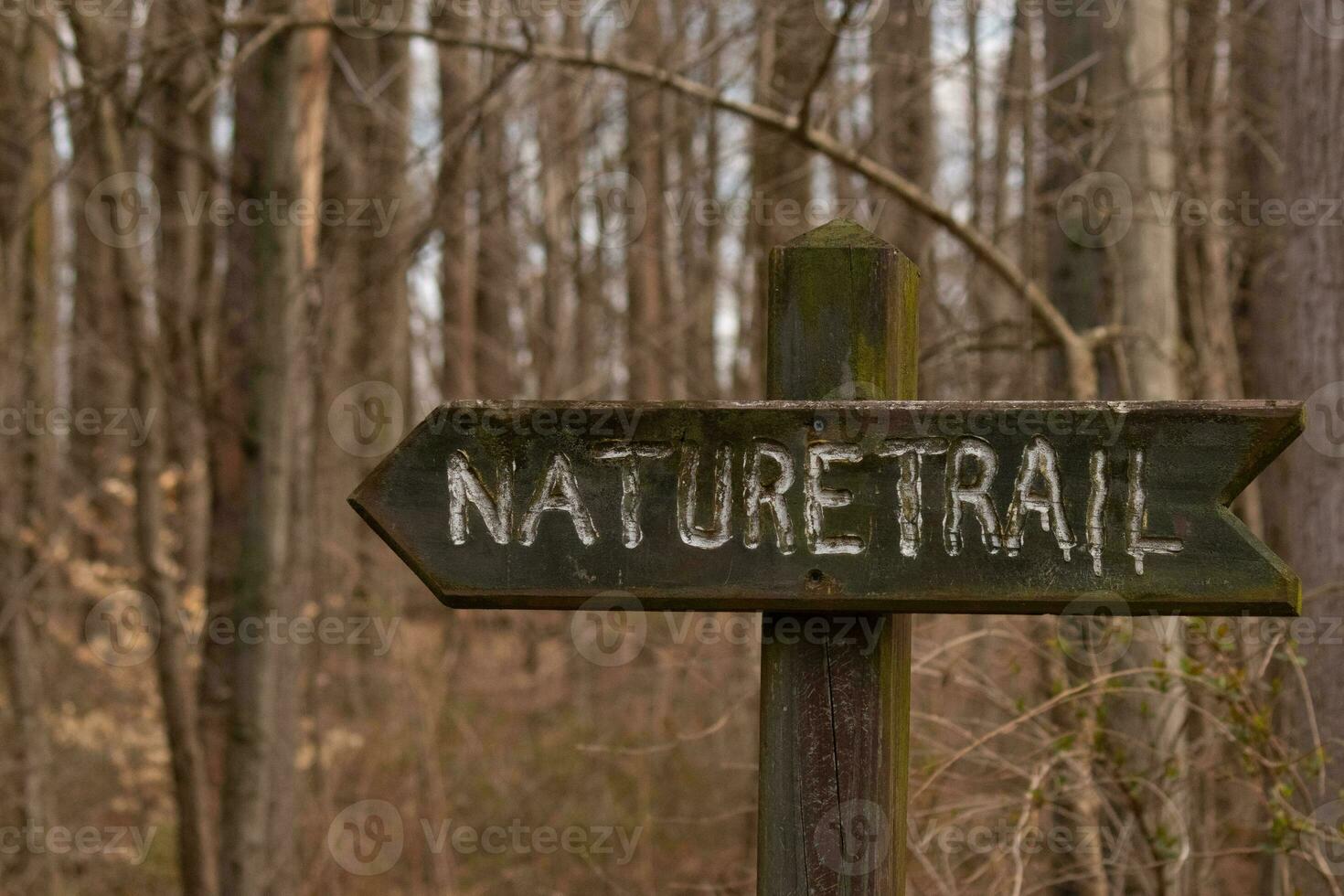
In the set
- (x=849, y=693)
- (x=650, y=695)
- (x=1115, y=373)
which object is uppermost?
(x=1115, y=373)

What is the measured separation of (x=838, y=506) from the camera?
1.73m

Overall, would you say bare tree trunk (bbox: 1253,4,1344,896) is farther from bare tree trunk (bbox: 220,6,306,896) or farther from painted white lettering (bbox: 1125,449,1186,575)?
bare tree trunk (bbox: 220,6,306,896)

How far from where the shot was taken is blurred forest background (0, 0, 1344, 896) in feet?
10.6

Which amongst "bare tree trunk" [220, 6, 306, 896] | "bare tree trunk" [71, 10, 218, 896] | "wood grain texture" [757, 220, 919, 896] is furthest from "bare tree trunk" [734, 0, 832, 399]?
"wood grain texture" [757, 220, 919, 896]

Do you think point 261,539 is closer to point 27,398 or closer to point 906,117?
point 27,398

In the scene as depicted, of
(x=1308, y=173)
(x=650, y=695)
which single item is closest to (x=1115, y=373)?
(x=1308, y=173)

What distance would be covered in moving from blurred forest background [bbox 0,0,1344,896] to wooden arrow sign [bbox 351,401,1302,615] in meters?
0.97

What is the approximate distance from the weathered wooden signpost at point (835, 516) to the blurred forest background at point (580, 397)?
0.87 meters

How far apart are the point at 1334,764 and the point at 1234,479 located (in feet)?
5.75

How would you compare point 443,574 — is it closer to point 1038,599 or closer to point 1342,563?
point 1038,599

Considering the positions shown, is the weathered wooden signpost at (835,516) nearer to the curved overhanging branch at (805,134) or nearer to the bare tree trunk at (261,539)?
the curved overhanging branch at (805,134)

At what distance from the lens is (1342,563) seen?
3123mm

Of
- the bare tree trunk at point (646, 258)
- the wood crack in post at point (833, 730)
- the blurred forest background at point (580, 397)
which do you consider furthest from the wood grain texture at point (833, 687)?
the bare tree trunk at point (646, 258)

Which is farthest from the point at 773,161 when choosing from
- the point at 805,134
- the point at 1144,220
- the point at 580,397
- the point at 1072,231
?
the point at 805,134
